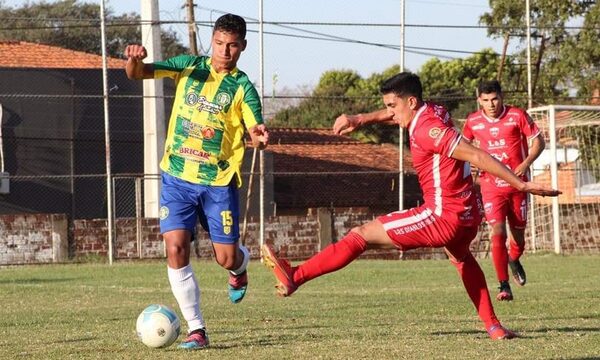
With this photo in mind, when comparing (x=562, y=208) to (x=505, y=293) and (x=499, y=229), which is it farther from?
(x=505, y=293)

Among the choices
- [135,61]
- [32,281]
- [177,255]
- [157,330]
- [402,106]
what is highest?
[135,61]

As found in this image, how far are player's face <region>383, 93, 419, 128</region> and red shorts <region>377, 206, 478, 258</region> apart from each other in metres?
0.63

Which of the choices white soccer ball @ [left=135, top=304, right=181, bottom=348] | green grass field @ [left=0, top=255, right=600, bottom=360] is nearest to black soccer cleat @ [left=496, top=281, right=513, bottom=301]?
green grass field @ [left=0, top=255, right=600, bottom=360]

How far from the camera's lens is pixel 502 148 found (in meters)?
13.3

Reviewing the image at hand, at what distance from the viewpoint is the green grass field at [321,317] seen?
26.7 ft

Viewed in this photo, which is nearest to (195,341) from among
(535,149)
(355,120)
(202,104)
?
(202,104)

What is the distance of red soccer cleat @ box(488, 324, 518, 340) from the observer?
8758 millimetres

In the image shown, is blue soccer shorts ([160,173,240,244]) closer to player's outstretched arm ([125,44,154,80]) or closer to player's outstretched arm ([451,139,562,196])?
player's outstretched arm ([125,44,154,80])

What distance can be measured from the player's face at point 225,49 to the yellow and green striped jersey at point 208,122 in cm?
6

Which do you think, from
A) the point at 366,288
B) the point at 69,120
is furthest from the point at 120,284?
the point at 69,120

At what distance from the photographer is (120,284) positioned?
1752 cm

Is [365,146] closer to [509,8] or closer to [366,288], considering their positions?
[509,8]

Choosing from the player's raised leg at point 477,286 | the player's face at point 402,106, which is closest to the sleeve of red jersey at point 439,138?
the player's face at point 402,106

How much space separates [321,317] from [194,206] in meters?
2.80
